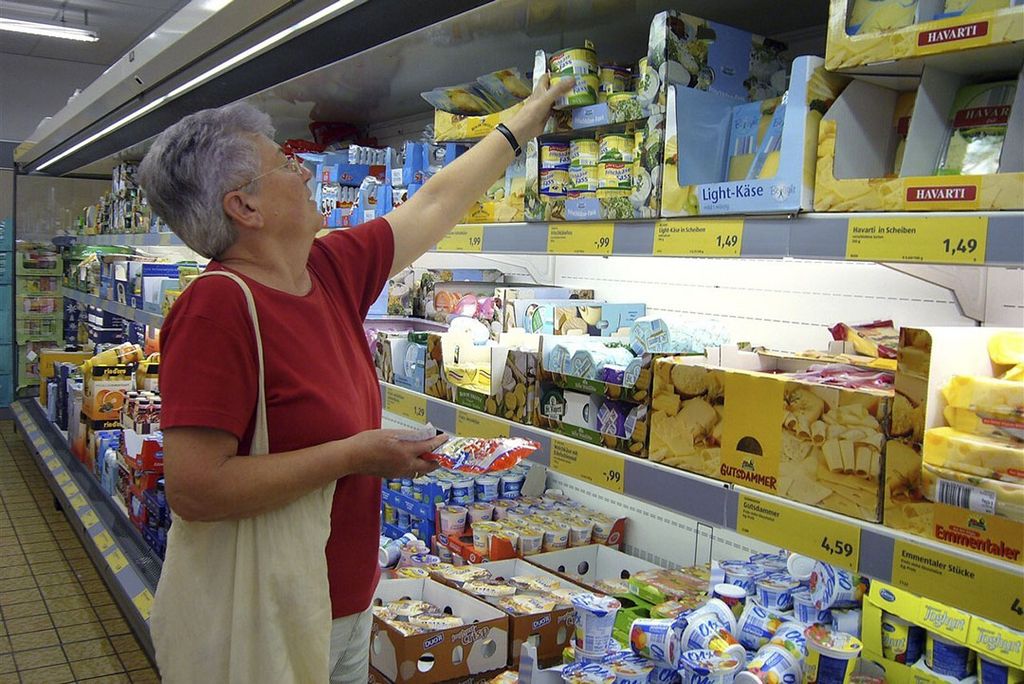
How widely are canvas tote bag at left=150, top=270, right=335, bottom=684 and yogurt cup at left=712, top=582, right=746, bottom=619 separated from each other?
2.42 ft

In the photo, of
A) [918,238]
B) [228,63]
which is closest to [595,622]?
[918,238]

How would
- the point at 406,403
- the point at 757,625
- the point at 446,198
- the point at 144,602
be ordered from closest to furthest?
the point at 757,625
the point at 446,198
the point at 406,403
the point at 144,602

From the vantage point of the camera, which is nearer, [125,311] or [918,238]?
[918,238]

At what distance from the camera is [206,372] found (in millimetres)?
1322

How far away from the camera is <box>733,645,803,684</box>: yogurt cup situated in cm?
140

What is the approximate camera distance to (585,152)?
1.65 m

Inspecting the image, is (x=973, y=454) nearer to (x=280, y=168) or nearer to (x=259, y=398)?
(x=259, y=398)

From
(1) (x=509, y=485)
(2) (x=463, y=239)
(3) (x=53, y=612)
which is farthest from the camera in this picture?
(3) (x=53, y=612)

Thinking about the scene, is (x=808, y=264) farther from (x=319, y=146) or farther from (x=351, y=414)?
(x=319, y=146)

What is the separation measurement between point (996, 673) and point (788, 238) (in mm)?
749

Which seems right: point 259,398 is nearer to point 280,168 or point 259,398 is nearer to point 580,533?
point 280,168

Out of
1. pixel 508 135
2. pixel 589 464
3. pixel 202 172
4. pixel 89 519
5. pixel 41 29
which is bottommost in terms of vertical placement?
pixel 89 519

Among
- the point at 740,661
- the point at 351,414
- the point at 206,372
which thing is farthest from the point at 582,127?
the point at 740,661

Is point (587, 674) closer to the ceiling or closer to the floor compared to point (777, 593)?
closer to the floor
